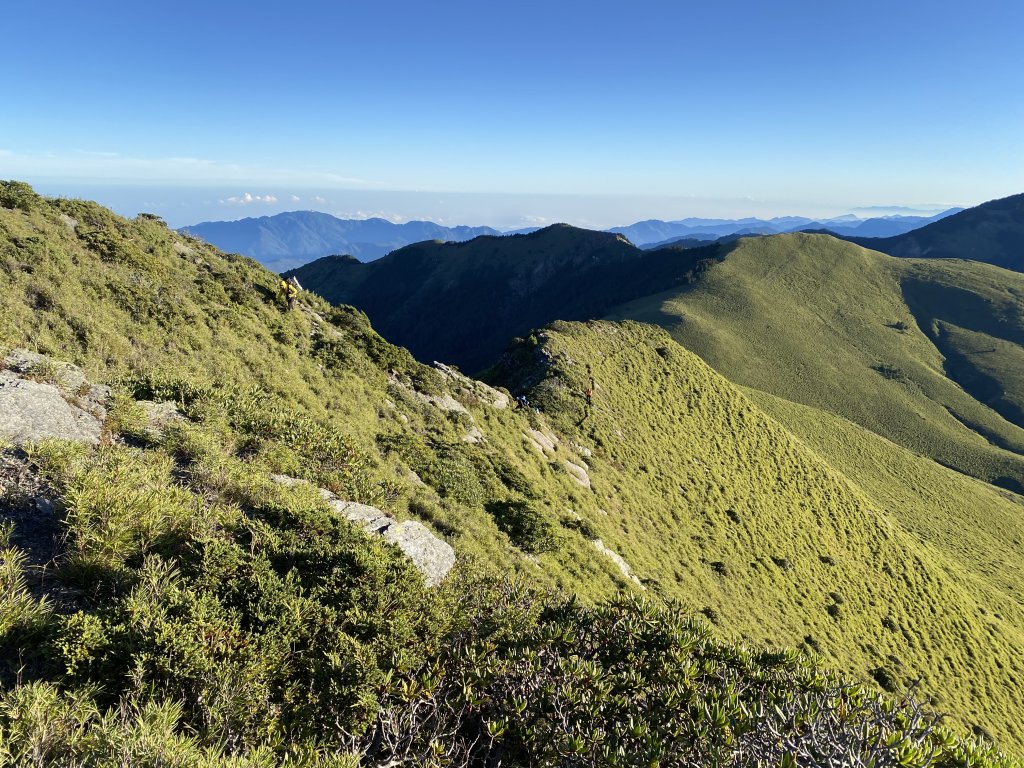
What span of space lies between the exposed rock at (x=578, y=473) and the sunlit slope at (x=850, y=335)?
93.4m

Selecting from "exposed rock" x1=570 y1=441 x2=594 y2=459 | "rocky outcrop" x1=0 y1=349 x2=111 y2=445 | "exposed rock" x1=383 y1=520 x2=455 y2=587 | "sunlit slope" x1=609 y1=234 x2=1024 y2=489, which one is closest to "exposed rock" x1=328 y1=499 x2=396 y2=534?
"exposed rock" x1=383 y1=520 x2=455 y2=587

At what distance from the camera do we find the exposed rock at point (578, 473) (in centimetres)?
3012

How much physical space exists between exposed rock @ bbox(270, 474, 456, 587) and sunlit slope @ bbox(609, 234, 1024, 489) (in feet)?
372

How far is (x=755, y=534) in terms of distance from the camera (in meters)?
35.4

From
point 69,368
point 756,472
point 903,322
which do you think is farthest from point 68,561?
point 903,322

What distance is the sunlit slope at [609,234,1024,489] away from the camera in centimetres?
10844

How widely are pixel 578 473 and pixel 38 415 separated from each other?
2628 centimetres

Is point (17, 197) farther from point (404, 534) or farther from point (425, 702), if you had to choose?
point (425, 702)

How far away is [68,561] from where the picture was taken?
6.80 m

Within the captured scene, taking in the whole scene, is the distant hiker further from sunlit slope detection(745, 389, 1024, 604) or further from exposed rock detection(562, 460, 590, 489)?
sunlit slope detection(745, 389, 1024, 604)

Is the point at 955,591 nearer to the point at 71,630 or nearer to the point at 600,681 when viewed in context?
the point at 600,681

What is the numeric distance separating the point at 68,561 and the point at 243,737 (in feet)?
12.8

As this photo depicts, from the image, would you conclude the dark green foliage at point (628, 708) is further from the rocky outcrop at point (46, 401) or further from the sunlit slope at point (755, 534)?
the sunlit slope at point (755, 534)

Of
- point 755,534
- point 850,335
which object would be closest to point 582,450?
point 755,534
